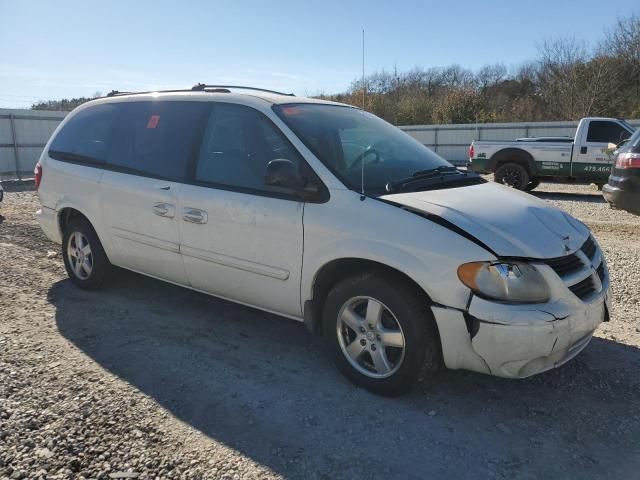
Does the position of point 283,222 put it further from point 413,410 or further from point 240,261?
point 413,410

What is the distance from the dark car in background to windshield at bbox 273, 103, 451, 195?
13.6 feet

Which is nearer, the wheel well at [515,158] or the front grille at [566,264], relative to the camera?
the front grille at [566,264]

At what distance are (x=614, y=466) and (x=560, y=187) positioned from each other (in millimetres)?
14647

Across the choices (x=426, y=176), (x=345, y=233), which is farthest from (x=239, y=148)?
(x=426, y=176)

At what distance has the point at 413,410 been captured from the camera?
3.11 m

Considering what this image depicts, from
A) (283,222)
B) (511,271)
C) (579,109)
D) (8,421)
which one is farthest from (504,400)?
(579,109)

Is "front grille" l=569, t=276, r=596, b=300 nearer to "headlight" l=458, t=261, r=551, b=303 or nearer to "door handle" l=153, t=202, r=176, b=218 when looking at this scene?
"headlight" l=458, t=261, r=551, b=303

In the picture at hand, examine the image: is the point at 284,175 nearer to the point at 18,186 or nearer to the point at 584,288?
the point at 584,288

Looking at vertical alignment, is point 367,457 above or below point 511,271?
below

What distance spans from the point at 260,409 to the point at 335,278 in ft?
3.08

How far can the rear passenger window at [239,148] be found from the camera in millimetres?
3654

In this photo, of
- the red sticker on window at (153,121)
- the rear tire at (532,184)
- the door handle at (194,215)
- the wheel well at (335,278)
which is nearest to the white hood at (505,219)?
the wheel well at (335,278)

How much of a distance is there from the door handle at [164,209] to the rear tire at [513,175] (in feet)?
36.9

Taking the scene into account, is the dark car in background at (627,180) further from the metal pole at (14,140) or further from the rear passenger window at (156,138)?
the metal pole at (14,140)
